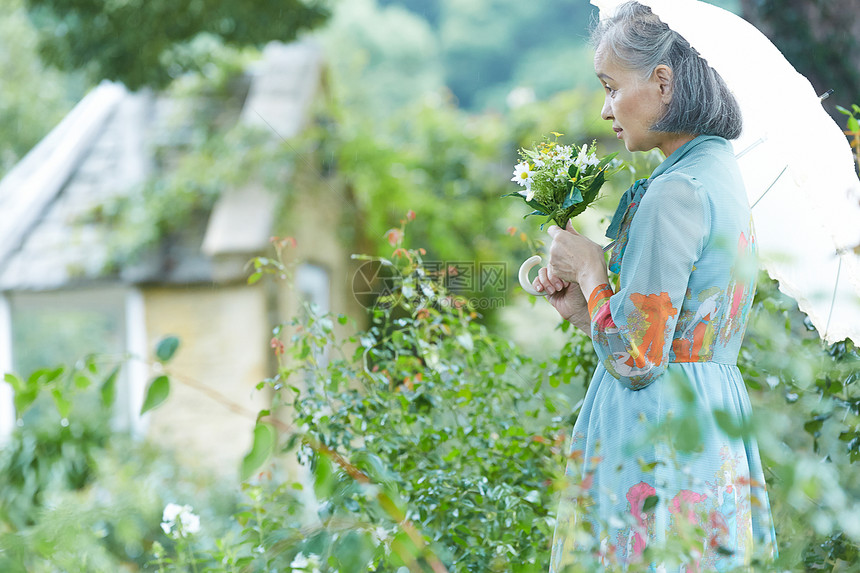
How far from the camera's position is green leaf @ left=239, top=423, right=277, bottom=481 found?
621 mm

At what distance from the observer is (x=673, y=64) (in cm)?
116

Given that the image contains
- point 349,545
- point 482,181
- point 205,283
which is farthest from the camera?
point 482,181

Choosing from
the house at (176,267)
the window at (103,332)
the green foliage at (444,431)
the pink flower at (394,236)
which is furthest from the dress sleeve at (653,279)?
the window at (103,332)

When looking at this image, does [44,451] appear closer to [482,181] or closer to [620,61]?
[482,181]

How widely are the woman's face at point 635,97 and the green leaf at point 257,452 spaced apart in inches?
30.3

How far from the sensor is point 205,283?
4457 millimetres

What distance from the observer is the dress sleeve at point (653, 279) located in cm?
103

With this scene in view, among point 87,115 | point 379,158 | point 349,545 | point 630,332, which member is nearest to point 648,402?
point 630,332

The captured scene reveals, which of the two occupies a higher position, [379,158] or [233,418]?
[379,158]

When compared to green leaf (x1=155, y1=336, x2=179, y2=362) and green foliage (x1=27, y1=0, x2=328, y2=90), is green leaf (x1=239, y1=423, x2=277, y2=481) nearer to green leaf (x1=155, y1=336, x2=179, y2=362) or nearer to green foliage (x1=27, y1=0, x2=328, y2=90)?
green leaf (x1=155, y1=336, x2=179, y2=362)

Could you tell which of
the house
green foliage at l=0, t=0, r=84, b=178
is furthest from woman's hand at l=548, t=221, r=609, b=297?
green foliage at l=0, t=0, r=84, b=178

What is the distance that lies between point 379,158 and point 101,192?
5.68 ft

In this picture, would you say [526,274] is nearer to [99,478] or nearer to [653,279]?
[653,279]

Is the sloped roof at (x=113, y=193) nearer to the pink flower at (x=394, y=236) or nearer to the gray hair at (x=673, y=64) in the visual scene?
the pink flower at (x=394, y=236)
